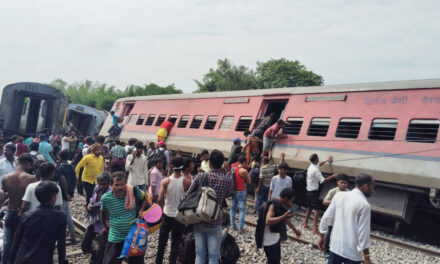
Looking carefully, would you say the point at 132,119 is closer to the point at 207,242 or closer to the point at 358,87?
the point at 358,87

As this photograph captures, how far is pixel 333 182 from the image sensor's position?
33.9ft

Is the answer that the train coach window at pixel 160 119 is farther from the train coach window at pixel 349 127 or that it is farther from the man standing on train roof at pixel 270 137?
the train coach window at pixel 349 127

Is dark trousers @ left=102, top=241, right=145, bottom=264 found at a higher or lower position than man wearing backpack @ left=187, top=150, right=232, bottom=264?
lower

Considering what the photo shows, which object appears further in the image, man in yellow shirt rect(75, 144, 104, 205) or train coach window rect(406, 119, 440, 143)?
train coach window rect(406, 119, 440, 143)

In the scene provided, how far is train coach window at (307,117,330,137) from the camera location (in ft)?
35.1

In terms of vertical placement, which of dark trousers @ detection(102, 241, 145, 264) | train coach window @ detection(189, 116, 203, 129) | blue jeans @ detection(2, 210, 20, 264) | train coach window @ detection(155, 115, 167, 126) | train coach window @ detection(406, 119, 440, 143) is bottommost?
blue jeans @ detection(2, 210, 20, 264)

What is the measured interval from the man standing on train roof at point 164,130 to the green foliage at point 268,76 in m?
30.5

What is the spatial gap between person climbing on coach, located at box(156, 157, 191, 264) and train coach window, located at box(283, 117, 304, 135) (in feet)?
20.5

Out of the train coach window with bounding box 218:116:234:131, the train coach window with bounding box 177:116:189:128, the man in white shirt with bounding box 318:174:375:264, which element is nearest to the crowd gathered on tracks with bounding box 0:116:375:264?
the man in white shirt with bounding box 318:174:375:264

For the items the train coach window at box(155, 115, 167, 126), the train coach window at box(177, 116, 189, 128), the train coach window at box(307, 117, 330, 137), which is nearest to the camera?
the train coach window at box(307, 117, 330, 137)

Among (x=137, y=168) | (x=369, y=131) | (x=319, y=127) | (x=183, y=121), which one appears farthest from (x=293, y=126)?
(x=183, y=121)

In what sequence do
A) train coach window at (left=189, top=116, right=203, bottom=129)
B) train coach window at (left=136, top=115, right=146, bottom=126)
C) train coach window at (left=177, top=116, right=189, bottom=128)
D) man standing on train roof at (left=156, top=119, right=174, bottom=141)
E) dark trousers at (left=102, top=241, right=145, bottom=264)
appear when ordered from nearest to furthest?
dark trousers at (left=102, top=241, right=145, bottom=264), train coach window at (left=189, top=116, right=203, bottom=129), train coach window at (left=177, top=116, right=189, bottom=128), man standing on train roof at (left=156, top=119, right=174, bottom=141), train coach window at (left=136, top=115, right=146, bottom=126)

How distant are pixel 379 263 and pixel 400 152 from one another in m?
3.10

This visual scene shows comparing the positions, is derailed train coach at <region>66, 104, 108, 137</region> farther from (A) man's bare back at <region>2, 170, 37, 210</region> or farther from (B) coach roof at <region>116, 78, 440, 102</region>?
(A) man's bare back at <region>2, 170, 37, 210</region>
